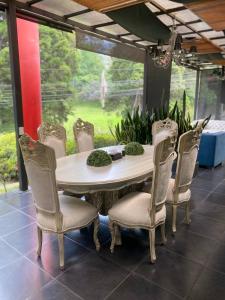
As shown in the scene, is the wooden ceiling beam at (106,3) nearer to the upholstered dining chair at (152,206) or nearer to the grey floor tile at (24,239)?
the upholstered dining chair at (152,206)

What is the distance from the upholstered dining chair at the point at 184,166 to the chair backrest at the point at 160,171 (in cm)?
30

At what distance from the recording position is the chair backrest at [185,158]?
92.4 inches

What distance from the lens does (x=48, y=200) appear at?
6.47 ft

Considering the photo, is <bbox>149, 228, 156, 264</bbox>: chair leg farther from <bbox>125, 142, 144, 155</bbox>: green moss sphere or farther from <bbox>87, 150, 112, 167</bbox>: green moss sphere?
<bbox>125, 142, 144, 155</bbox>: green moss sphere

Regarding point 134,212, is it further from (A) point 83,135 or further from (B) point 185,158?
(A) point 83,135

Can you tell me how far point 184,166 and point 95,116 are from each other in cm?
310

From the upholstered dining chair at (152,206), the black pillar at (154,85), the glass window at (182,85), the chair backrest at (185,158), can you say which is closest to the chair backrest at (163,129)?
the chair backrest at (185,158)

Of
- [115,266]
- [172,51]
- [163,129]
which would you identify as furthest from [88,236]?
[172,51]

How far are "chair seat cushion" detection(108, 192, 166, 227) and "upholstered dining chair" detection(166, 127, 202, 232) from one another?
14.7 inches

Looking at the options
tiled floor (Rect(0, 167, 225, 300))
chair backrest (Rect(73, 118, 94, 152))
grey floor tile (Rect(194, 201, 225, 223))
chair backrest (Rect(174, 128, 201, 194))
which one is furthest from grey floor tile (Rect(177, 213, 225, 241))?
chair backrest (Rect(73, 118, 94, 152))

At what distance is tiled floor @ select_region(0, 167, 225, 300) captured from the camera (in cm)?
185

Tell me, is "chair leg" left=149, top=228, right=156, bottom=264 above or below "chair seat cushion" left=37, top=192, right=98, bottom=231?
below

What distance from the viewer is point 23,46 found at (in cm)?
362

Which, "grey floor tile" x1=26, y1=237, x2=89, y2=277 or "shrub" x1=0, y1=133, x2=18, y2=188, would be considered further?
"shrub" x1=0, y1=133, x2=18, y2=188
